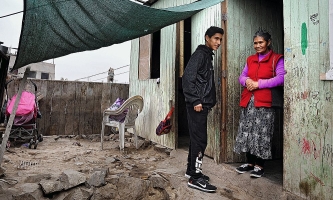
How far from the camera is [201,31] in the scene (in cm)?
363

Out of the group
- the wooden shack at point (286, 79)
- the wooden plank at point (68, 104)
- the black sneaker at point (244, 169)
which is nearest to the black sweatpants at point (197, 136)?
the black sneaker at point (244, 169)

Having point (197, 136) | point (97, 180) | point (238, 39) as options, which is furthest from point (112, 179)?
point (238, 39)

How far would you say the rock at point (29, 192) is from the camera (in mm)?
2395

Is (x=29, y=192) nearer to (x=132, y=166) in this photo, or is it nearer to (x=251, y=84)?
(x=132, y=166)

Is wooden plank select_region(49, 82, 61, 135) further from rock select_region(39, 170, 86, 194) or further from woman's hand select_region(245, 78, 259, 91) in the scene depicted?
woman's hand select_region(245, 78, 259, 91)

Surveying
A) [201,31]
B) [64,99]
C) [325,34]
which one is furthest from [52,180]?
[64,99]

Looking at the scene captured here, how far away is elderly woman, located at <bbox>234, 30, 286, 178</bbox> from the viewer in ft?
7.91

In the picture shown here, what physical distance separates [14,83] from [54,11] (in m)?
5.09

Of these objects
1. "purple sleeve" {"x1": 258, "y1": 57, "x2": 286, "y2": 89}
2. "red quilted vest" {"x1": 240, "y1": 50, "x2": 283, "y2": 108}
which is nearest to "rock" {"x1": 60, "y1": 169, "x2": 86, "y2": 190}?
"red quilted vest" {"x1": 240, "y1": 50, "x2": 283, "y2": 108}

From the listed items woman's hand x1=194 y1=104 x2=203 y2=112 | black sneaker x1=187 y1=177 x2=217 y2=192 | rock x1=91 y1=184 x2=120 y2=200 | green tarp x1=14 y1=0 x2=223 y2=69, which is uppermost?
green tarp x1=14 y1=0 x2=223 y2=69

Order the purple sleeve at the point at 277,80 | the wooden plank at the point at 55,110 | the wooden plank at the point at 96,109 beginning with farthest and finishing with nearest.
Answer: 1. the wooden plank at the point at 96,109
2. the wooden plank at the point at 55,110
3. the purple sleeve at the point at 277,80

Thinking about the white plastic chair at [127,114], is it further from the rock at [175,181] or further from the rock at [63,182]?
the rock at [175,181]

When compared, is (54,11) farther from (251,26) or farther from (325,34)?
(251,26)

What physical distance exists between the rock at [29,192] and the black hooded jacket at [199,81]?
81.8 inches
